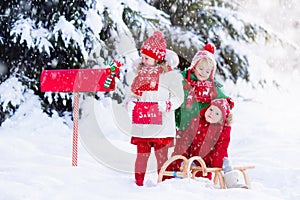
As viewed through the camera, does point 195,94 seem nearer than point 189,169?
No

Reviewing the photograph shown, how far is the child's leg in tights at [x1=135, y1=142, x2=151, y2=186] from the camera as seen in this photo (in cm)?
385

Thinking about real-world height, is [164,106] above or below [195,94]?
below

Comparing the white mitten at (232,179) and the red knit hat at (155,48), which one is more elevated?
the red knit hat at (155,48)

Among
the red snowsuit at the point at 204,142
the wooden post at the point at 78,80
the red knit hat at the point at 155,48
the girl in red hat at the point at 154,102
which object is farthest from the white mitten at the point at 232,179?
the wooden post at the point at 78,80

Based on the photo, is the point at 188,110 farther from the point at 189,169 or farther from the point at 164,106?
the point at 189,169

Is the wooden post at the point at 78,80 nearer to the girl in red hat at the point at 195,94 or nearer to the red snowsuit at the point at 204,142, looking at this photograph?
the girl in red hat at the point at 195,94

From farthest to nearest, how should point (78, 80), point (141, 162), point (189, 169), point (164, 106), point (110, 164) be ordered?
point (110, 164) → point (78, 80) → point (141, 162) → point (164, 106) → point (189, 169)

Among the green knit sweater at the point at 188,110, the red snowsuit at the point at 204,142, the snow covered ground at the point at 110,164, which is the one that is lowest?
the snow covered ground at the point at 110,164

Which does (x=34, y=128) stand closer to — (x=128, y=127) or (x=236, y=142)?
(x=128, y=127)

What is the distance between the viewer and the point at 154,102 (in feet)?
12.4

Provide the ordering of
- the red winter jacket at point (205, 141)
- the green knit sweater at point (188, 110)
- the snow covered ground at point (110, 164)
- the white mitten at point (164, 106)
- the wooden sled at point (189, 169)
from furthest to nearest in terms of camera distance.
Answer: the green knit sweater at point (188, 110)
the red winter jacket at point (205, 141)
the white mitten at point (164, 106)
the wooden sled at point (189, 169)
the snow covered ground at point (110, 164)

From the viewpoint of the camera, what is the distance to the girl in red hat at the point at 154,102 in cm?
379

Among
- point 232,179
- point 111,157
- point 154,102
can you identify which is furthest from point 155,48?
point 111,157

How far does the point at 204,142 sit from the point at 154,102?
589 mm
